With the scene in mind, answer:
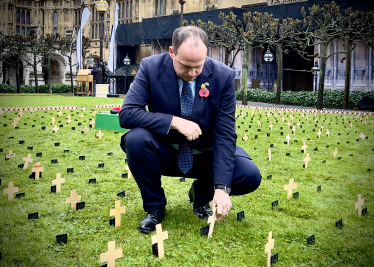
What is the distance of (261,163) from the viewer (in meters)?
5.55

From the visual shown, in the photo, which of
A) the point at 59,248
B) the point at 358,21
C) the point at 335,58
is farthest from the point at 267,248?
the point at 335,58

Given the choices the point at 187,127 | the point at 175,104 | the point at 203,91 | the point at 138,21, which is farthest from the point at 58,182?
the point at 138,21

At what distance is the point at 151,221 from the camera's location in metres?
2.96

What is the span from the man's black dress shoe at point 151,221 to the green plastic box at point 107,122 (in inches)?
213

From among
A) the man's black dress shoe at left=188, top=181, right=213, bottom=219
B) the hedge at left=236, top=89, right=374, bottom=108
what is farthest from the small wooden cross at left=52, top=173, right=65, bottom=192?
the hedge at left=236, top=89, right=374, bottom=108

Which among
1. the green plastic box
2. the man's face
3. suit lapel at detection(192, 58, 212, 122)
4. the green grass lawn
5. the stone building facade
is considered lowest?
the green grass lawn

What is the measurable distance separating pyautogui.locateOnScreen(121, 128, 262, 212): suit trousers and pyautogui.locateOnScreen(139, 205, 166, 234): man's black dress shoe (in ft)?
0.13

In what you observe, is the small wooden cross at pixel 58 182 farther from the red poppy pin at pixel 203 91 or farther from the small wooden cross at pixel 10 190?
the red poppy pin at pixel 203 91

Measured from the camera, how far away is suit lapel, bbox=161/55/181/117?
2.96 metres

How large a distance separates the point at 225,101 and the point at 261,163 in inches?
108

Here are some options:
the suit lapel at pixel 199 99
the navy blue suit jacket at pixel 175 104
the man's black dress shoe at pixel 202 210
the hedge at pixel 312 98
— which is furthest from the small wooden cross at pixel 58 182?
the hedge at pixel 312 98

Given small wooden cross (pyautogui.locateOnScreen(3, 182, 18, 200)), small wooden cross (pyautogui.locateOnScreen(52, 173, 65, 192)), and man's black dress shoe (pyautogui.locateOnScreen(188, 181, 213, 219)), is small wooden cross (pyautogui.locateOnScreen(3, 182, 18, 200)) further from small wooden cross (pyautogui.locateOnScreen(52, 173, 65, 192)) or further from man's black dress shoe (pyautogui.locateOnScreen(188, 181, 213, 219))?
man's black dress shoe (pyautogui.locateOnScreen(188, 181, 213, 219))

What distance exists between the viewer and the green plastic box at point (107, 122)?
8.35 metres

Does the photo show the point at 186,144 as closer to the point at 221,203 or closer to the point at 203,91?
the point at 203,91
